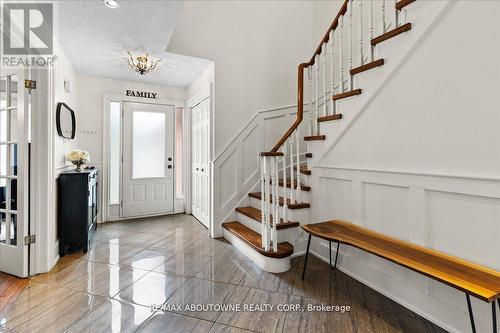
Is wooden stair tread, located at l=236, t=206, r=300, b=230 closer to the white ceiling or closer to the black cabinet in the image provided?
the black cabinet

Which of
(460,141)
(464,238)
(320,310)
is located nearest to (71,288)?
(320,310)

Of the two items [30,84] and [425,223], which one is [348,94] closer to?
[425,223]

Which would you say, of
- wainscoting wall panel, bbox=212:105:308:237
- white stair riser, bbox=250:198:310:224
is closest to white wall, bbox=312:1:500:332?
white stair riser, bbox=250:198:310:224

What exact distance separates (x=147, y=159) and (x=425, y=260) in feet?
14.4

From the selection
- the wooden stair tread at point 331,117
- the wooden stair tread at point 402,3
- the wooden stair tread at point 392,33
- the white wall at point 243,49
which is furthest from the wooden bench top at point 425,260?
the white wall at point 243,49

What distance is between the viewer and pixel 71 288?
2.08 metres

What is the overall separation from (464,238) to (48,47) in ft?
13.4

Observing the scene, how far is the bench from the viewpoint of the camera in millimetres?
1239

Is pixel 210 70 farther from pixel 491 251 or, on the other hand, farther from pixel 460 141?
pixel 491 251

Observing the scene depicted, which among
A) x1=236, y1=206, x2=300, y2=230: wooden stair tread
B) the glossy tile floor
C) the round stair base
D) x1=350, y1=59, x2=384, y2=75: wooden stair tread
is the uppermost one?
x1=350, y1=59, x2=384, y2=75: wooden stair tread

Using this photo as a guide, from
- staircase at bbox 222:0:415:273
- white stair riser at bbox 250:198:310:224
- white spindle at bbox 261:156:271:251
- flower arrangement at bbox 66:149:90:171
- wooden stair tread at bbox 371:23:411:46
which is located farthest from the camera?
flower arrangement at bbox 66:149:90:171

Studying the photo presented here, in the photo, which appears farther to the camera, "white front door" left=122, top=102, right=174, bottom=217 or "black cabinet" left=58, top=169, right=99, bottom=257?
"white front door" left=122, top=102, right=174, bottom=217

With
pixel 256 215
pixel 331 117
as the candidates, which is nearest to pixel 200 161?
pixel 256 215

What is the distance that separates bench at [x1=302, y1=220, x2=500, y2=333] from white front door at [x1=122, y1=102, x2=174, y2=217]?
10.9 ft
